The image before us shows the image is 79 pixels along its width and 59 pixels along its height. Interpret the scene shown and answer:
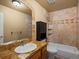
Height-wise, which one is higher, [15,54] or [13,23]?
[13,23]

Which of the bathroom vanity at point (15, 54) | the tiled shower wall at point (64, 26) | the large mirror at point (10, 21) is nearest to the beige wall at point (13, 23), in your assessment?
the large mirror at point (10, 21)

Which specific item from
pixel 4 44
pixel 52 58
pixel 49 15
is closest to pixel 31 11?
pixel 4 44

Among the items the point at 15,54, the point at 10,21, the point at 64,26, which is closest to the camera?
the point at 15,54

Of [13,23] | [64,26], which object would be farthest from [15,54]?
[64,26]

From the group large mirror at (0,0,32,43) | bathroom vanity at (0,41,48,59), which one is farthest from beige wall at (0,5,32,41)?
bathroom vanity at (0,41,48,59)

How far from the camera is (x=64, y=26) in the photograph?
2.95 m

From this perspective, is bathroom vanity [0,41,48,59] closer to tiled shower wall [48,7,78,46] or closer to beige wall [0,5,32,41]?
beige wall [0,5,32,41]

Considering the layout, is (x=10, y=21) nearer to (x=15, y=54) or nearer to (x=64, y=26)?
(x=15, y=54)

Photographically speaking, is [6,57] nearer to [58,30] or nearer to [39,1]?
[39,1]

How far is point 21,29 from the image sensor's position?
5.21 ft

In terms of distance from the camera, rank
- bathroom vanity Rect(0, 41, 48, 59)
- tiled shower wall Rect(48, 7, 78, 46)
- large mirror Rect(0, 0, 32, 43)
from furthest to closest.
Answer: tiled shower wall Rect(48, 7, 78, 46) < large mirror Rect(0, 0, 32, 43) < bathroom vanity Rect(0, 41, 48, 59)

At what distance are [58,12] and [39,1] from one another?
1.15 metres

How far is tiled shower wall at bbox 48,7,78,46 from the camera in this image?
8.93 feet

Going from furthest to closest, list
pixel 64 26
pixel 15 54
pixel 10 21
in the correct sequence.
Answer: pixel 64 26, pixel 10 21, pixel 15 54
